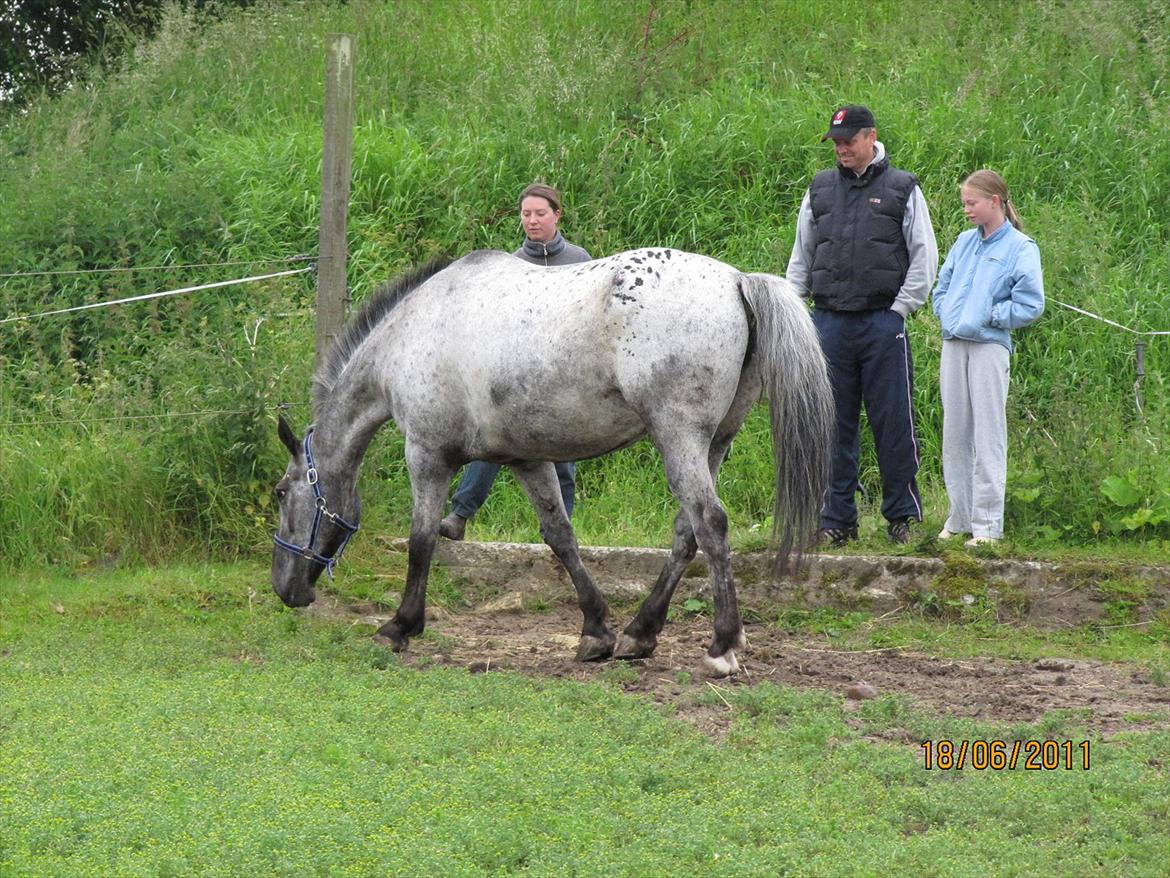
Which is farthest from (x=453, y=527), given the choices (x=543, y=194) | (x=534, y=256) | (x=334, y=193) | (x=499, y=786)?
(x=499, y=786)

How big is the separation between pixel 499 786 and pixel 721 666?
6.30 feet

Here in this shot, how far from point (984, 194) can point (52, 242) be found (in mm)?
7408

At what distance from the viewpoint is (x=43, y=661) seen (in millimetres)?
6605

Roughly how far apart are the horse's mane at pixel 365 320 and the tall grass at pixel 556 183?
1205mm

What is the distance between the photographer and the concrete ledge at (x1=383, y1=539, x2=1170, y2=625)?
7277 mm

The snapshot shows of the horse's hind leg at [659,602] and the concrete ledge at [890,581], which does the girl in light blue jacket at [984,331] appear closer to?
the concrete ledge at [890,581]

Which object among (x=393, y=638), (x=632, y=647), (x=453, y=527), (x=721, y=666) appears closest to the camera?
(x=721, y=666)

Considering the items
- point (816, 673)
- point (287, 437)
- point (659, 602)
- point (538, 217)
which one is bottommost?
point (816, 673)

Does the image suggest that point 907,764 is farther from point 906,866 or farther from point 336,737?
point 336,737

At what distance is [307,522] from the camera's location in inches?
288

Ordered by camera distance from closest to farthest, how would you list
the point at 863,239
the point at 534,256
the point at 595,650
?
the point at 595,650 → the point at 863,239 → the point at 534,256

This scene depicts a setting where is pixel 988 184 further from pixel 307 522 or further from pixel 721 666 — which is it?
pixel 307 522

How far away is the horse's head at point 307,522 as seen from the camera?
728 cm
